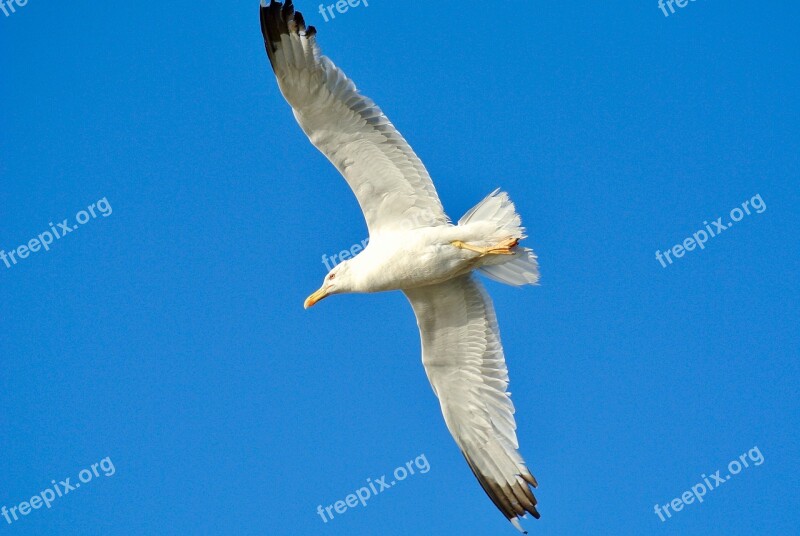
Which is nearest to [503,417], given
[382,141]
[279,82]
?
[382,141]

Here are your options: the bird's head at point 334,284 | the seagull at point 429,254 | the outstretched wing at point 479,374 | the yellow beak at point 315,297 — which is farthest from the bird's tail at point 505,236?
the yellow beak at point 315,297

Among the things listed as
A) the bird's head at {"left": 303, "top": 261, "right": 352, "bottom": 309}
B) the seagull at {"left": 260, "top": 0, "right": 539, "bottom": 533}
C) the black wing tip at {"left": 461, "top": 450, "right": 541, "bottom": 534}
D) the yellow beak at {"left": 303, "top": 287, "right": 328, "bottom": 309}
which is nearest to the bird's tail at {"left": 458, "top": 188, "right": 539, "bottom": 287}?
the seagull at {"left": 260, "top": 0, "right": 539, "bottom": 533}

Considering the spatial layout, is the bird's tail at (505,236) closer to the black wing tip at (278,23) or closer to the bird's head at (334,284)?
the bird's head at (334,284)

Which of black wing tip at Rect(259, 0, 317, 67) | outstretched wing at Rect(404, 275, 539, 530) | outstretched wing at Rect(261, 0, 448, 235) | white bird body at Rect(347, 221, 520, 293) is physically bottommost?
outstretched wing at Rect(404, 275, 539, 530)

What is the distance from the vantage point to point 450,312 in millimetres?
11508

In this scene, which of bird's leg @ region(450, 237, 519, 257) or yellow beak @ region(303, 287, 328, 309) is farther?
yellow beak @ region(303, 287, 328, 309)

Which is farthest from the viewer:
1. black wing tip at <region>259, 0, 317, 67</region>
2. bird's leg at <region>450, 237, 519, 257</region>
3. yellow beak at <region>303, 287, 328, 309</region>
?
yellow beak at <region>303, 287, 328, 309</region>

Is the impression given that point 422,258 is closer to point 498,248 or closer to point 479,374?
point 498,248

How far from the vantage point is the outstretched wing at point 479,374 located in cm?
1147

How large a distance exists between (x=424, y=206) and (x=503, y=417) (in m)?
2.24

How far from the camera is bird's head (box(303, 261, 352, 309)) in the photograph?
1109cm

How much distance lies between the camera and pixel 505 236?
10.7 metres

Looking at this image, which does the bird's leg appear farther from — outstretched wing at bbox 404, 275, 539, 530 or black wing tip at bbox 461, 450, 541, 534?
black wing tip at bbox 461, 450, 541, 534

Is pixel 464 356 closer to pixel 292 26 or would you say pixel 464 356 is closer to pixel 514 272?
pixel 514 272
